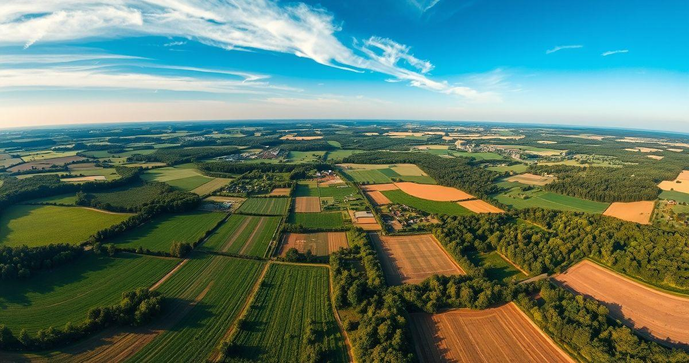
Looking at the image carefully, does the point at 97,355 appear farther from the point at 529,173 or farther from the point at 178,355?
the point at 529,173

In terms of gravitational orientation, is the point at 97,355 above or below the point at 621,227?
below

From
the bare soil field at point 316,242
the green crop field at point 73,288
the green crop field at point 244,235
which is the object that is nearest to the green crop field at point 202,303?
the green crop field at point 244,235

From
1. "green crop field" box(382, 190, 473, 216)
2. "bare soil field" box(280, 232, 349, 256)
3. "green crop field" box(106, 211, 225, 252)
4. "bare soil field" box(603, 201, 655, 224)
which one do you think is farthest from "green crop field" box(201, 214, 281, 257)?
"bare soil field" box(603, 201, 655, 224)

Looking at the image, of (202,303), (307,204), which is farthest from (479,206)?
(202,303)

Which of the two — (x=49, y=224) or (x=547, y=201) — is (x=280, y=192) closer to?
(x=49, y=224)

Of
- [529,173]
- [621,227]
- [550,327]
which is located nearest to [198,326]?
[550,327]

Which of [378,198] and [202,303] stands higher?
[378,198]

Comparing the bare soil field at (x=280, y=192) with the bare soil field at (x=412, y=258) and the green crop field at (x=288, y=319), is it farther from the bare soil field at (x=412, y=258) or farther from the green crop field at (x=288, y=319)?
the green crop field at (x=288, y=319)
